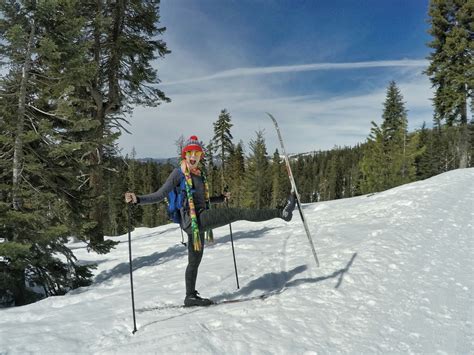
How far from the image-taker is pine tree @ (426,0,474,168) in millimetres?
24391

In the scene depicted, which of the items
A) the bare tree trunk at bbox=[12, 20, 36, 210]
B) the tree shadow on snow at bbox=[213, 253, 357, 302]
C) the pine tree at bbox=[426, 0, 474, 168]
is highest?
the pine tree at bbox=[426, 0, 474, 168]

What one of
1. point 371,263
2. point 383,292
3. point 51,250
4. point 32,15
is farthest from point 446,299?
point 32,15

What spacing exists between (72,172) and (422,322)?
7725 mm

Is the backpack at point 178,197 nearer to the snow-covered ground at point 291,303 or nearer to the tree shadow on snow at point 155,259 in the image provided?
the snow-covered ground at point 291,303

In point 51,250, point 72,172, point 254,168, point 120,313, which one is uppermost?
point 254,168

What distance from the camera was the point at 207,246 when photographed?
10.3 meters

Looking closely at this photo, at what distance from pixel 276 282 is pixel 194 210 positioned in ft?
8.62

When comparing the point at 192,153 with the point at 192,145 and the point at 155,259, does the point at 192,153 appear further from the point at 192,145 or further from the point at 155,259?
the point at 155,259

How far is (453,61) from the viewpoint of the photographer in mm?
25453

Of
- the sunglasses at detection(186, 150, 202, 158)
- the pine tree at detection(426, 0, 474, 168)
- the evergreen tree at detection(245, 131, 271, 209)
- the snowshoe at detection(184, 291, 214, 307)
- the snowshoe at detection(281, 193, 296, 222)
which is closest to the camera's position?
the sunglasses at detection(186, 150, 202, 158)

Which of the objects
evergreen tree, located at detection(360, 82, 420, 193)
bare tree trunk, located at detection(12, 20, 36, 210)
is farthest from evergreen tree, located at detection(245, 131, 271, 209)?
bare tree trunk, located at detection(12, 20, 36, 210)

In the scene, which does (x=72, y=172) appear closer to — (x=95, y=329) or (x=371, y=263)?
(x=95, y=329)

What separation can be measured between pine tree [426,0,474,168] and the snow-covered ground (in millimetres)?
18888

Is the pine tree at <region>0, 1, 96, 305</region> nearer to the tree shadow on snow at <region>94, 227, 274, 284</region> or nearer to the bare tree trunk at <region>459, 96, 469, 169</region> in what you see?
the tree shadow on snow at <region>94, 227, 274, 284</region>
